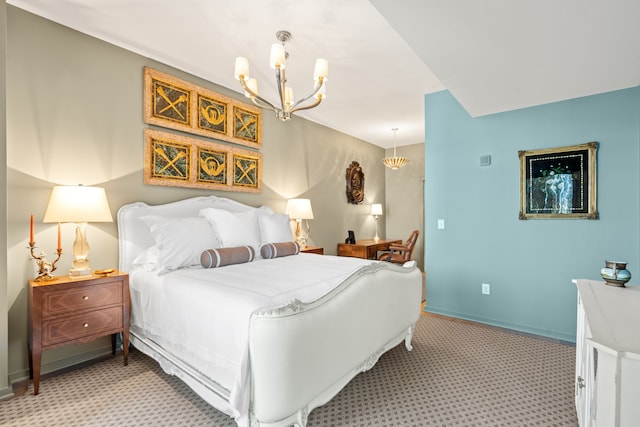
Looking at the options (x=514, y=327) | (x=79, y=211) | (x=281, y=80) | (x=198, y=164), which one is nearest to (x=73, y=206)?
(x=79, y=211)

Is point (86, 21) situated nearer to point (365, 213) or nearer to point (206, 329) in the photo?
point (206, 329)

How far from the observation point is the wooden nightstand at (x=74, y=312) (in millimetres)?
2076

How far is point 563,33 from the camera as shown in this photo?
1.93 meters

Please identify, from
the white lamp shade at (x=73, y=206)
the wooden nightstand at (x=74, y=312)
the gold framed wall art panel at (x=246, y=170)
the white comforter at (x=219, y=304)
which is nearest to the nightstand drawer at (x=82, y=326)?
the wooden nightstand at (x=74, y=312)

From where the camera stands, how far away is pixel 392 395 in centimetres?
208

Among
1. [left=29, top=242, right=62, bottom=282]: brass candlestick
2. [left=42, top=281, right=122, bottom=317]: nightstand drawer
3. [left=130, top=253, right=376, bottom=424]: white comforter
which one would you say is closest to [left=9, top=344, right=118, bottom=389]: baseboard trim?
[left=130, top=253, right=376, bottom=424]: white comforter

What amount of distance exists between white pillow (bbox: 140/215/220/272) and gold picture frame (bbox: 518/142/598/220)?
10.4 ft

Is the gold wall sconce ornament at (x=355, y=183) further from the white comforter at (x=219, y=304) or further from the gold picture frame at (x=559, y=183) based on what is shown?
the white comforter at (x=219, y=304)

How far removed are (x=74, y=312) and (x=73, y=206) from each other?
746 mm

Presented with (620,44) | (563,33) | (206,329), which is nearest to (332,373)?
(206,329)

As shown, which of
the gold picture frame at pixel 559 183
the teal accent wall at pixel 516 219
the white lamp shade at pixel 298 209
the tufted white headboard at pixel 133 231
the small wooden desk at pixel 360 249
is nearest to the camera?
the tufted white headboard at pixel 133 231

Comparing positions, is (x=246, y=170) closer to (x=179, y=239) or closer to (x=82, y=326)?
(x=179, y=239)

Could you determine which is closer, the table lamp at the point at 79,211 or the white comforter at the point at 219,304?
the white comforter at the point at 219,304

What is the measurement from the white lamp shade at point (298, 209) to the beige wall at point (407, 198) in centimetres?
309
